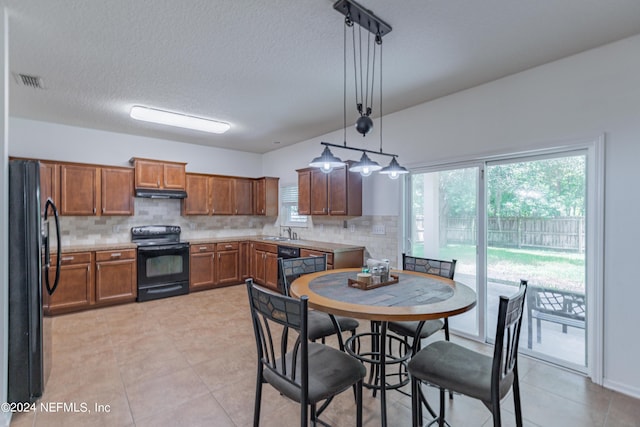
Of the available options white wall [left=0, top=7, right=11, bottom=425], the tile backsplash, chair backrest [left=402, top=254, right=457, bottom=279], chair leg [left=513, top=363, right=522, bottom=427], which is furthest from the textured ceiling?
chair leg [left=513, top=363, right=522, bottom=427]

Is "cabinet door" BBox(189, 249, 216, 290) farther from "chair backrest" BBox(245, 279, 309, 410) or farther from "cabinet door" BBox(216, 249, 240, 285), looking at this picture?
"chair backrest" BBox(245, 279, 309, 410)

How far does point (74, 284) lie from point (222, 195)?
2.67 m

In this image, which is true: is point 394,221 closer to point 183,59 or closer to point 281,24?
point 281,24

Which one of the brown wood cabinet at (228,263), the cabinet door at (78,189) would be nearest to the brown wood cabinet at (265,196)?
the brown wood cabinet at (228,263)

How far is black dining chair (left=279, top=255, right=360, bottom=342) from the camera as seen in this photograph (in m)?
2.29

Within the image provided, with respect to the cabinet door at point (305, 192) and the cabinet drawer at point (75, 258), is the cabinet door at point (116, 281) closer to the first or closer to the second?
the cabinet drawer at point (75, 258)

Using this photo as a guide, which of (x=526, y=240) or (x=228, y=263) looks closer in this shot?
(x=526, y=240)

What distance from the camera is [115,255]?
14.9 ft

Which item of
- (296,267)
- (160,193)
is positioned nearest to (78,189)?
(160,193)

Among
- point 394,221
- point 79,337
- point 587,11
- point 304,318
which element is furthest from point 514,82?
point 79,337

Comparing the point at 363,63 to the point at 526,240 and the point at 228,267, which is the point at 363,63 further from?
the point at 228,267

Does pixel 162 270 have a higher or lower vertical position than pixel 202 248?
lower

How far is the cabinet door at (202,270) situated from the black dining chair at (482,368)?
439 cm

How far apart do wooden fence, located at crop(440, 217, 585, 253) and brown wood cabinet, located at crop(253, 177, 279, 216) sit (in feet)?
12.3
